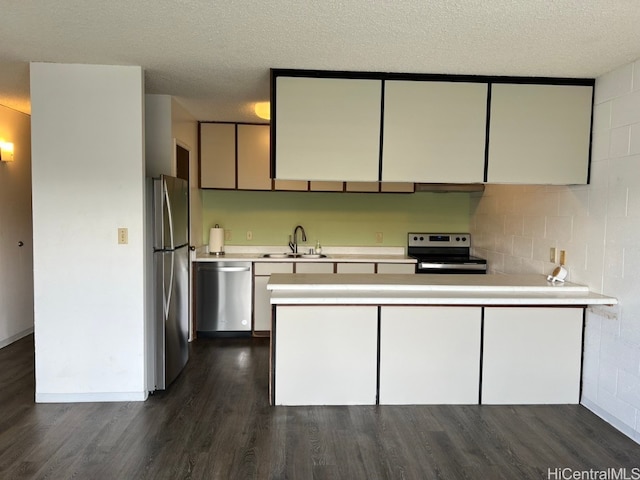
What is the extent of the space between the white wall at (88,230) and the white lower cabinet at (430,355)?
1.79m

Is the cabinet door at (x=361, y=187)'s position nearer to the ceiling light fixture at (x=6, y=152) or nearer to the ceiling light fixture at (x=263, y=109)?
the ceiling light fixture at (x=263, y=109)

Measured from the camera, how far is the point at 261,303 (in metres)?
4.89

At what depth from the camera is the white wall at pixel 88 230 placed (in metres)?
3.12

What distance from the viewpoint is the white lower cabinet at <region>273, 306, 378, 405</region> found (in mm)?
3115

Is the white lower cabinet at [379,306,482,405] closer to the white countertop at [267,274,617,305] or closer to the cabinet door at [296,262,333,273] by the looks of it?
the white countertop at [267,274,617,305]

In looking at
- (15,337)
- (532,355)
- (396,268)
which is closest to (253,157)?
(396,268)

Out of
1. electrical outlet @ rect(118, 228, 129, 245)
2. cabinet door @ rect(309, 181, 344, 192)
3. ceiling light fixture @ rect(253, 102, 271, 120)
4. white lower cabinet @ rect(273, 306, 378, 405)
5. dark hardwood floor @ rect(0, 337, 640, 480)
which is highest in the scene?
ceiling light fixture @ rect(253, 102, 271, 120)

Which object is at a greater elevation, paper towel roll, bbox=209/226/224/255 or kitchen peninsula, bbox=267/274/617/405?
paper towel roll, bbox=209/226/224/255

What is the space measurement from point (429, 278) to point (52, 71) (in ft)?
10.4

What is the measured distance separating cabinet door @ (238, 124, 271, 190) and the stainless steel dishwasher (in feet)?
3.16

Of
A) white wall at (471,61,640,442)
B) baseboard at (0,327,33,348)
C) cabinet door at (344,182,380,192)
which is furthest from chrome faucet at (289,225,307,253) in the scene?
baseboard at (0,327,33,348)

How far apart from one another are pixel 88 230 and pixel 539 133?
3331 mm

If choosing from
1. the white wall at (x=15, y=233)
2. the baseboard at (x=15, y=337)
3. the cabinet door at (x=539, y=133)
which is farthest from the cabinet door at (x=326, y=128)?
the baseboard at (x=15, y=337)

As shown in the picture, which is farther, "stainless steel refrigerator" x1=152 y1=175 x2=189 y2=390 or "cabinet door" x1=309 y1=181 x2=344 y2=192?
"cabinet door" x1=309 y1=181 x2=344 y2=192
